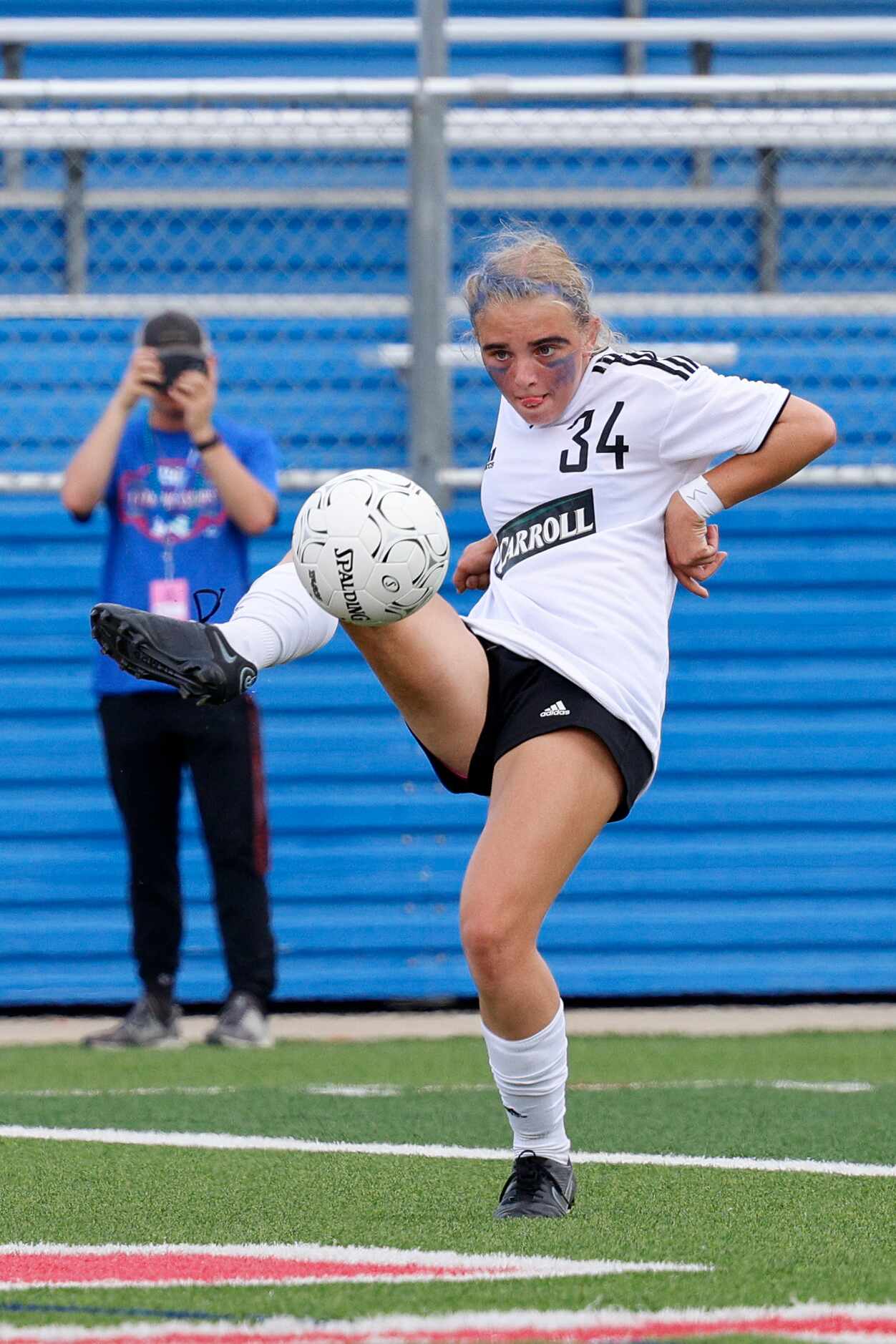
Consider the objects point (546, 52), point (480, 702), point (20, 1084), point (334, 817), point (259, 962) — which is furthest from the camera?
point (546, 52)

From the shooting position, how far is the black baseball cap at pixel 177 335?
6633 mm

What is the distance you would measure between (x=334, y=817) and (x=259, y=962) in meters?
1.52

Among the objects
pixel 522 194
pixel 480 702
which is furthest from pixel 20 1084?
pixel 522 194

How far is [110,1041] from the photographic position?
658cm

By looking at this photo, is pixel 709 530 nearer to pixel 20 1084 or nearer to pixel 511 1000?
pixel 511 1000

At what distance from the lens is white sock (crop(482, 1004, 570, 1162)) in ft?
11.4

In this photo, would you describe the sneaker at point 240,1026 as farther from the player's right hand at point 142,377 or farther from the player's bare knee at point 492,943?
the player's bare knee at point 492,943

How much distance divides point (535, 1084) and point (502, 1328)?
106 cm

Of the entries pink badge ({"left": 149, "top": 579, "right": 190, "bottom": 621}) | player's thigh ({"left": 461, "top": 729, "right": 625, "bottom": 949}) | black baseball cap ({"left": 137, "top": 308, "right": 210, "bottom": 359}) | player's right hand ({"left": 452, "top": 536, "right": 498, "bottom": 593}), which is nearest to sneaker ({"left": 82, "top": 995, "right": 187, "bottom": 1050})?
pink badge ({"left": 149, "top": 579, "right": 190, "bottom": 621})

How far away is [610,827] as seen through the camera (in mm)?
7977

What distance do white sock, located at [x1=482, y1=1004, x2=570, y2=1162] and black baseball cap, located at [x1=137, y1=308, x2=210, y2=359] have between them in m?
3.63

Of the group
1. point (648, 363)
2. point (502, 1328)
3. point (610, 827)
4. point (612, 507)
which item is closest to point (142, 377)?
point (610, 827)

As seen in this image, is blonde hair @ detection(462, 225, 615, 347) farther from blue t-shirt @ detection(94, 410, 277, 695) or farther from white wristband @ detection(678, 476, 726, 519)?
blue t-shirt @ detection(94, 410, 277, 695)

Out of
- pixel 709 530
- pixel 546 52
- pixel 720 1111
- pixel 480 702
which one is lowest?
pixel 720 1111
